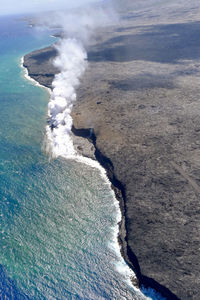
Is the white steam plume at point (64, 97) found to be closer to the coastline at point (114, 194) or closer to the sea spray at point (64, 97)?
the sea spray at point (64, 97)

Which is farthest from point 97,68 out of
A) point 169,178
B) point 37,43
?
point 37,43

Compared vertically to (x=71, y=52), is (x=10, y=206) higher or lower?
lower

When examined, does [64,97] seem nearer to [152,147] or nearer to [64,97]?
[64,97]

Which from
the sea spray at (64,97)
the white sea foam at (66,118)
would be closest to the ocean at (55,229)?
the white sea foam at (66,118)

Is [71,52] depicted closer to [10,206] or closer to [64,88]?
[64,88]

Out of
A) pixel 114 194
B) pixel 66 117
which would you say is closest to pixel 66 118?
pixel 66 117

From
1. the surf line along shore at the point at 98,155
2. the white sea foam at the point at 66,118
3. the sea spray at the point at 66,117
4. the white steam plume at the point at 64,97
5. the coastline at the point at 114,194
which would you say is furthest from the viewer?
the white steam plume at the point at 64,97
